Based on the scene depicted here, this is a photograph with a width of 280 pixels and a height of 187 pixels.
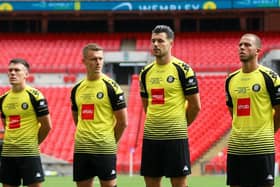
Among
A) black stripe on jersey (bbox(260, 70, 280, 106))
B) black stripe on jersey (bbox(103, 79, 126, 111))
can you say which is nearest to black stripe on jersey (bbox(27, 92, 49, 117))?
black stripe on jersey (bbox(103, 79, 126, 111))

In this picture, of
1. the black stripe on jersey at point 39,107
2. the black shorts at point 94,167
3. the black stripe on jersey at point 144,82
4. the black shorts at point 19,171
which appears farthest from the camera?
the black stripe on jersey at point 39,107

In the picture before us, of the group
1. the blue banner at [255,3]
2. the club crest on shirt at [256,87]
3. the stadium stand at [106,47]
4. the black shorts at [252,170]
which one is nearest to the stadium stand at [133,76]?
the stadium stand at [106,47]

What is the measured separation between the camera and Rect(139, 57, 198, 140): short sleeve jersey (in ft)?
26.1

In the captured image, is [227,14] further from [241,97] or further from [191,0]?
[241,97]

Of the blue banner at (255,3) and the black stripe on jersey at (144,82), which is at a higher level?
the blue banner at (255,3)

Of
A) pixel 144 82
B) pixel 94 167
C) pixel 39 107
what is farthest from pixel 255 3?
pixel 94 167

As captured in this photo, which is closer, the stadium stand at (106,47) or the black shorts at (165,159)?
the black shorts at (165,159)

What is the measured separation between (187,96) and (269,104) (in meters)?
1.04

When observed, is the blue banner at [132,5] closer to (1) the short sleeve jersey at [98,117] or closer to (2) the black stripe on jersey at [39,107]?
(2) the black stripe on jersey at [39,107]

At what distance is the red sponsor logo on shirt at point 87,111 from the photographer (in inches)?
308

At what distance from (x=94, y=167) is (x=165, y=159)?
82 cm

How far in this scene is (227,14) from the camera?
33.5 m

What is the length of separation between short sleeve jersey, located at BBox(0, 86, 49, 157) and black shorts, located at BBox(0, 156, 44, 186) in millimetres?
73

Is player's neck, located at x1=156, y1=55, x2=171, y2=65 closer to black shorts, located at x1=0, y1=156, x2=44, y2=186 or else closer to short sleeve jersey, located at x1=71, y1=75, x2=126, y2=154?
short sleeve jersey, located at x1=71, y1=75, x2=126, y2=154
